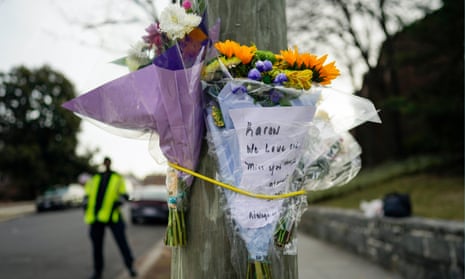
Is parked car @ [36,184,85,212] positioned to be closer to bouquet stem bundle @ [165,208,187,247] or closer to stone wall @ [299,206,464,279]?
stone wall @ [299,206,464,279]

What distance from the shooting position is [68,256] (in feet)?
27.0

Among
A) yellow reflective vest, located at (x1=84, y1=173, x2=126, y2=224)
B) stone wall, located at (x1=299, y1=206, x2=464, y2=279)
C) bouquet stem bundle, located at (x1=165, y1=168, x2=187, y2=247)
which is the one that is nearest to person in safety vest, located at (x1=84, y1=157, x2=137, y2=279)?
yellow reflective vest, located at (x1=84, y1=173, x2=126, y2=224)

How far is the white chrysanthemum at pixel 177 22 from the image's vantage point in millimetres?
1538

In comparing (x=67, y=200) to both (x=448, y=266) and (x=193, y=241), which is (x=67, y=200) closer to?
→ (x=448, y=266)

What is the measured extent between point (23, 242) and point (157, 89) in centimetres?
1015

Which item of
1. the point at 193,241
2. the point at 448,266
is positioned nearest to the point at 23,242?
the point at 448,266

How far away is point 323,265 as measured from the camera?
689cm

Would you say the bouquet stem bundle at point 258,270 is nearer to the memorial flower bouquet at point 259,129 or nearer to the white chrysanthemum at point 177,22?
the memorial flower bouquet at point 259,129

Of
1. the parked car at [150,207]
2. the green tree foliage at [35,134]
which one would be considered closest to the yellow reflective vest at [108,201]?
the parked car at [150,207]

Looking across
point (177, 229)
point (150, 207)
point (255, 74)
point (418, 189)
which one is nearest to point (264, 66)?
point (255, 74)

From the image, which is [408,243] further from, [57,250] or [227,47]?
[57,250]

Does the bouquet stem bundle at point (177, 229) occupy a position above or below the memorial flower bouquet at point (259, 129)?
below

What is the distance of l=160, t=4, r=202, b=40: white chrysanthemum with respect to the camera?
5.05 feet

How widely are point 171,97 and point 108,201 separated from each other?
16.4 feet
